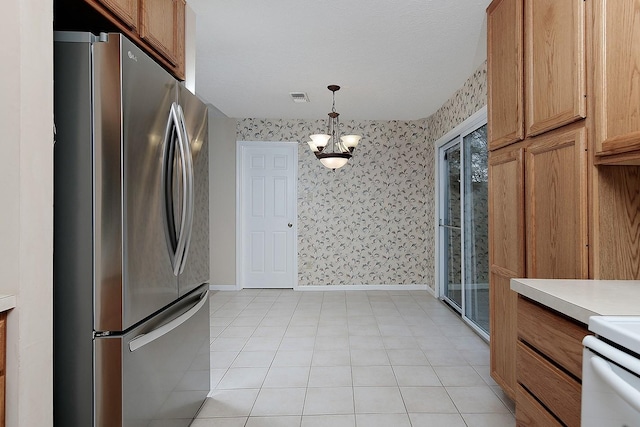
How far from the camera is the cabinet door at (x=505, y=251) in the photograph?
1987mm

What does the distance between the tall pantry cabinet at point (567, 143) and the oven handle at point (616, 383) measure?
69 centimetres

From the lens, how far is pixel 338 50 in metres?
3.11

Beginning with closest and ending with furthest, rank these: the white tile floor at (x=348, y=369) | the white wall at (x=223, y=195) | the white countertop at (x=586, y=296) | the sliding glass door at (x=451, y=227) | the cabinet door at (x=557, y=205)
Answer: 1. the white countertop at (x=586, y=296)
2. the cabinet door at (x=557, y=205)
3. the white tile floor at (x=348, y=369)
4. the sliding glass door at (x=451, y=227)
5. the white wall at (x=223, y=195)

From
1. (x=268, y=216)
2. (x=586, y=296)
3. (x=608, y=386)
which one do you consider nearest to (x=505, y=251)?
(x=586, y=296)

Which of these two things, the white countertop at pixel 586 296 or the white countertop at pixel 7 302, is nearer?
the white countertop at pixel 7 302

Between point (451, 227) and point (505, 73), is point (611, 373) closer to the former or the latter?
point (505, 73)

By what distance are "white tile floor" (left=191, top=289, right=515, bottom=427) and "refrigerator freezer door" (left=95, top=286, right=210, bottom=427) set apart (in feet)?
1.01

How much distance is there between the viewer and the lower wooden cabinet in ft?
3.63

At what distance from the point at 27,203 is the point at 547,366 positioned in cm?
165

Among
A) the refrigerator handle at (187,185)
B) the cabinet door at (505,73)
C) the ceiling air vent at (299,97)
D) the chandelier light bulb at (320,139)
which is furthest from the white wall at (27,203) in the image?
the ceiling air vent at (299,97)

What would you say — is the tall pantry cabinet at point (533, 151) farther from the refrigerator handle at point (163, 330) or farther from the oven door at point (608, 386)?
the refrigerator handle at point (163, 330)

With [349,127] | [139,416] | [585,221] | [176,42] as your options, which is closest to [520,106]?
[585,221]

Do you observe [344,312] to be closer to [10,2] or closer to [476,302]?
[476,302]

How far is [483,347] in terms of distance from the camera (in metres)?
3.26
